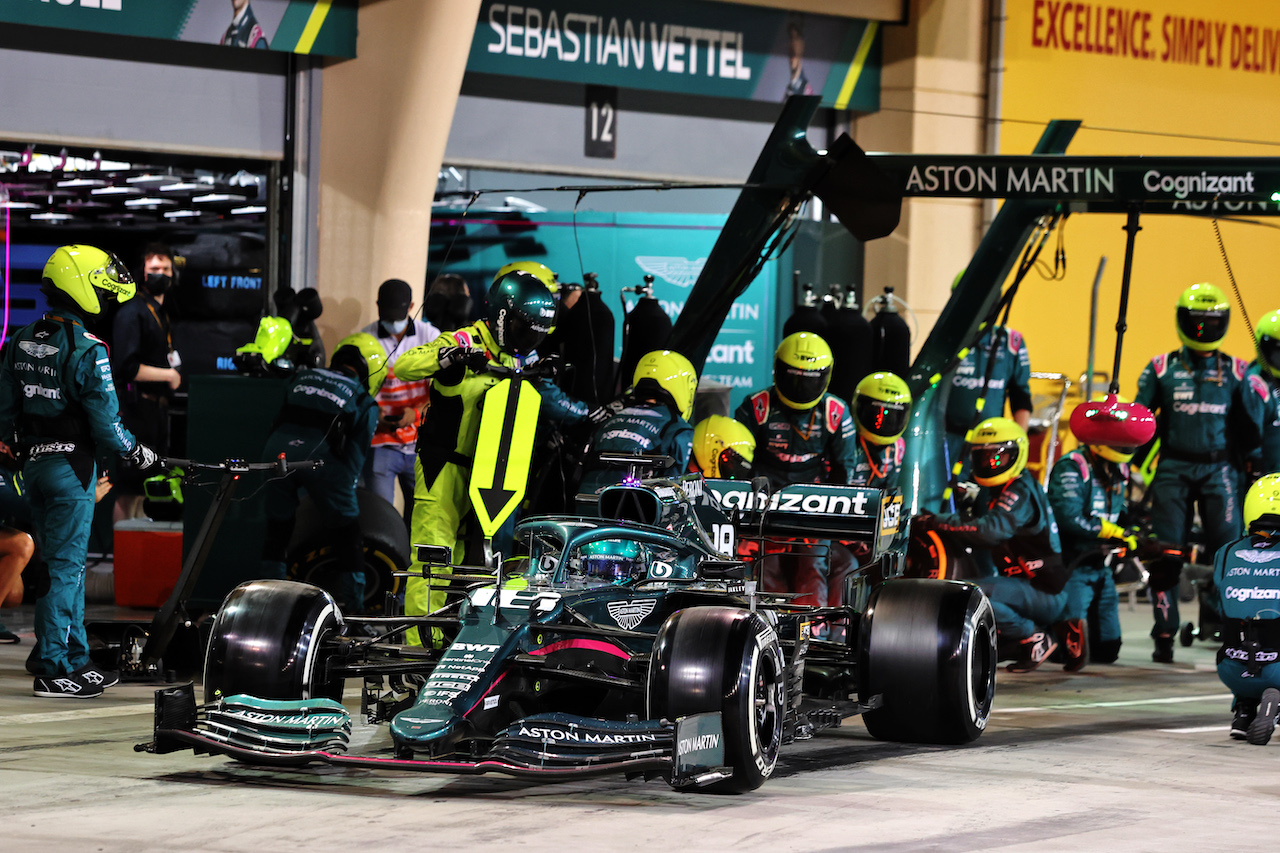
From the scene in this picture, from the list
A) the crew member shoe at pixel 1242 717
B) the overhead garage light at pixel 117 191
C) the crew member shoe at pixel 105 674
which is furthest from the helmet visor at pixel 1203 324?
the overhead garage light at pixel 117 191

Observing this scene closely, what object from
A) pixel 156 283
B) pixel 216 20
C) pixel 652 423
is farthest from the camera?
pixel 216 20

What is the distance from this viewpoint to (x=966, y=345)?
50.3 feet

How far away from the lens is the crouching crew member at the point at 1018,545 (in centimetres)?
1261

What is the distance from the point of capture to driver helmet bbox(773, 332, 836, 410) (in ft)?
41.8

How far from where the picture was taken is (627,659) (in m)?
8.30

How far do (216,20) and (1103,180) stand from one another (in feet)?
24.2

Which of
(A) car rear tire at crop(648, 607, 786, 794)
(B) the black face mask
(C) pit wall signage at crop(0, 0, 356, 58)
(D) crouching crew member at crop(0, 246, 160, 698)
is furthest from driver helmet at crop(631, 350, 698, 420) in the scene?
(C) pit wall signage at crop(0, 0, 356, 58)

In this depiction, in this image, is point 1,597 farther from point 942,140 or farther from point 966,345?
point 942,140

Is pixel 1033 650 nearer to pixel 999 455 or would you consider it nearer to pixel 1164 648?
pixel 999 455

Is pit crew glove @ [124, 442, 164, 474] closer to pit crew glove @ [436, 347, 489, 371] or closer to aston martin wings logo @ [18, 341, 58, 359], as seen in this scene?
aston martin wings logo @ [18, 341, 58, 359]

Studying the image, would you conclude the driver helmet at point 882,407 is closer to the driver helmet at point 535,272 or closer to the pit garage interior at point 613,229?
the pit garage interior at point 613,229

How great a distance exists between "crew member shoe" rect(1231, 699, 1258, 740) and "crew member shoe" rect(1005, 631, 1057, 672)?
8.57 feet

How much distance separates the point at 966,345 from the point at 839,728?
5.76m

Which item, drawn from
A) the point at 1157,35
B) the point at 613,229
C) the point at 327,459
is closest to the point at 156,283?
the point at 327,459
